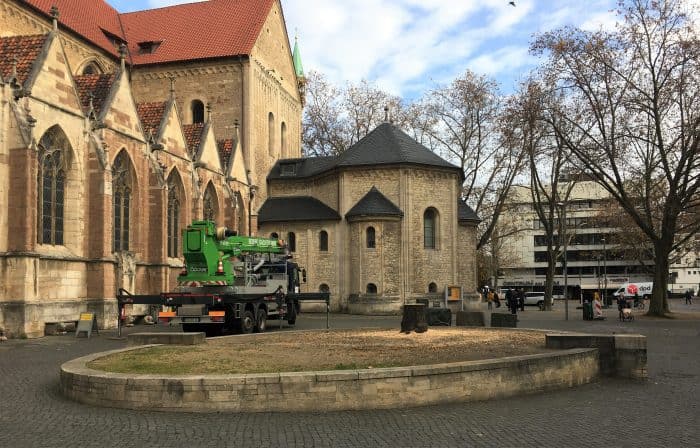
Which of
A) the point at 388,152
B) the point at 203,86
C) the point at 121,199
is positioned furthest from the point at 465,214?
the point at 121,199

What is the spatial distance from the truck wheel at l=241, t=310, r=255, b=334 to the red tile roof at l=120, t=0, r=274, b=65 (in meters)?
23.4

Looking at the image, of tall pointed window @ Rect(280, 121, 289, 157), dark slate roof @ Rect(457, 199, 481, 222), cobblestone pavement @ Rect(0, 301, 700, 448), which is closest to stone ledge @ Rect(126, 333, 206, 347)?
cobblestone pavement @ Rect(0, 301, 700, 448)

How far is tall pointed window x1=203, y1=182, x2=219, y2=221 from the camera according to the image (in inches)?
1385

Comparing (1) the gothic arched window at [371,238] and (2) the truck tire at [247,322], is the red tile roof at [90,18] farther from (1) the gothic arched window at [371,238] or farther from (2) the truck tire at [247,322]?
(2) the truck tire at [247,322]

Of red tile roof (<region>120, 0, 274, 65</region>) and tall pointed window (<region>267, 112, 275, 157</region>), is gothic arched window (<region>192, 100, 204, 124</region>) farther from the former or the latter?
tall pointed window (<region>267, 112, 275, 157</region>)

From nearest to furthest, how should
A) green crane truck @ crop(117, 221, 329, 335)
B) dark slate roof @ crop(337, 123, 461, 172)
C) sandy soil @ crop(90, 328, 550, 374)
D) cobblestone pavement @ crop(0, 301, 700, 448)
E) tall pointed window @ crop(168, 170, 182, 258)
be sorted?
cobblestone pavement @ crop(0, 301, 700, 448)
sandy soil @ crop(90, 328, 550, 374)
green crane truck @ crop(117, 221, 329, 335)
tall pointed window @ crop(168, 170, 182, 258)
dark slate roof @ crop(337, 123, 461, 172)

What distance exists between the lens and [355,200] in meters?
39.1

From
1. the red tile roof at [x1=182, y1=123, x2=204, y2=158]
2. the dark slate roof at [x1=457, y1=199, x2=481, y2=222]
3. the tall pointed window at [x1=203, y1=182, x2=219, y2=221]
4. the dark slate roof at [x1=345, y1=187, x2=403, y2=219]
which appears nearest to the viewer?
the red tile roof at [x1=182, y1=123, x2=204, y2=158]

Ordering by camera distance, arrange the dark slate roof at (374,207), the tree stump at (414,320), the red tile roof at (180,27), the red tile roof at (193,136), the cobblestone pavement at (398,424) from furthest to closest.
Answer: the red tile roof at (180,27)
the dark slate roof at (374,207)
the red tile roof at (193,136)
the tree stump at (414,320)
the cobblestone pavement at (398,424)

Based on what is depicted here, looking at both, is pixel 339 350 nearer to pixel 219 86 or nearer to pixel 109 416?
pixel 109 416

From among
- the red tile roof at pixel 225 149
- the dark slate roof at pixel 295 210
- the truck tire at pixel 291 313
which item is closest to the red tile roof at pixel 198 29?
the red tile roof at pixel 225 149

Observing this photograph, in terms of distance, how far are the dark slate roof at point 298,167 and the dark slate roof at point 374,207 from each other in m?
5.36

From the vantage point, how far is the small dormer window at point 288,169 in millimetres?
44344

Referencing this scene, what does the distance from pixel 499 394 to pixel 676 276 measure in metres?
98.3
